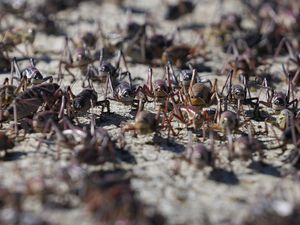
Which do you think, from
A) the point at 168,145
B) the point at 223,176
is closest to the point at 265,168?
the point at 223,176

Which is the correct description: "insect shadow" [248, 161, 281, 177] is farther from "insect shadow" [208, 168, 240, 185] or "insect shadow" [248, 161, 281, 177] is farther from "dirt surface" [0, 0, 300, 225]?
"insect shadow" [208, 168, 240, 185]

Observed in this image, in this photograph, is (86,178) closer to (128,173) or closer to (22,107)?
(128,173)

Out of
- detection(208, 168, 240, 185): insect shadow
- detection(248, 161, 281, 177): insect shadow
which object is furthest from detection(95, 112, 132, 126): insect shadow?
detection(248, 161, 281, 177): insect shadow

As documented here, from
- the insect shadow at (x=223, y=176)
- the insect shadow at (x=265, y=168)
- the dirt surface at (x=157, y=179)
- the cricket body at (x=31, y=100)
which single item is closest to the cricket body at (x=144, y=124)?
the dirt surface at (x=157, y=179)

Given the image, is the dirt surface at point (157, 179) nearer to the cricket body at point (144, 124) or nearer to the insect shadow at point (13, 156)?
the insect shadow at point (13, 156)

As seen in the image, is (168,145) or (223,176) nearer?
(223,176)

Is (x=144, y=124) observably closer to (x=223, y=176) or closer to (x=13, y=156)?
(x=223, y=176)
